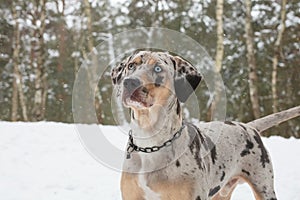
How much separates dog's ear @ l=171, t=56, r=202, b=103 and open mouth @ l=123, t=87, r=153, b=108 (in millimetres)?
306

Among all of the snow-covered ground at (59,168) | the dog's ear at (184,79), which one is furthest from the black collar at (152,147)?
the snow-covered ground at (59,168)

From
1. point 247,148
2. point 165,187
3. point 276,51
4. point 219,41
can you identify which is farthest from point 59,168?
point 276,51

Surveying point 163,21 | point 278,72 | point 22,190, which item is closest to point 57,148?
point 22,190

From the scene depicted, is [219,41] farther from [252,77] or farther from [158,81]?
[158,81]

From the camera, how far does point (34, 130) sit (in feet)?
34.7

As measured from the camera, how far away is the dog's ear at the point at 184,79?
144 inches

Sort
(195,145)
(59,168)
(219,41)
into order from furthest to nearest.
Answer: (219,41) → (59,168) → (195,145)

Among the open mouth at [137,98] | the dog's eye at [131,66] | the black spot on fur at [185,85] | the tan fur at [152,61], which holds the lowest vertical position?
the open mouth at [137,98]

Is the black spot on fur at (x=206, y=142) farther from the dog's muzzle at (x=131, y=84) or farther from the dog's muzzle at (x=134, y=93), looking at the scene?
the dog's muzzle at (x=131, y=84)

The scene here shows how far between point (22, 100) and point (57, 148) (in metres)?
13.4

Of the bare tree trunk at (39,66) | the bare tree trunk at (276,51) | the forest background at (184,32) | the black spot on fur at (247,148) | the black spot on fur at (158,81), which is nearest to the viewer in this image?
the black spot on fur at (158,81)

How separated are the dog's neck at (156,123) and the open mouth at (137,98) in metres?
0.19

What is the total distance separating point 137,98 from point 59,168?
17.0ft

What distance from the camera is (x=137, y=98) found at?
3.43 m
